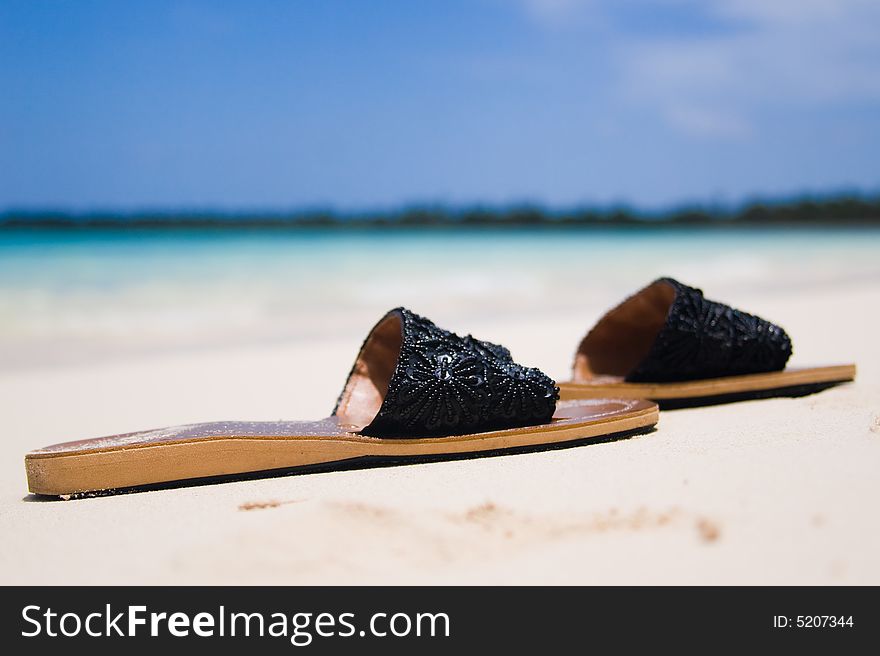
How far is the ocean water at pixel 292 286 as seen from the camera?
7.28m

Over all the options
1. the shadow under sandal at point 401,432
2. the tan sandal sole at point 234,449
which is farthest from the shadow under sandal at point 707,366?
the tan sandal sole at point 234,449

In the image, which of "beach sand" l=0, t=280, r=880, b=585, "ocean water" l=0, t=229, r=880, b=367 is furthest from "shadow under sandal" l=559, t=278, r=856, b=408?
"ocean water" l=0, t=229, r=880, b=367

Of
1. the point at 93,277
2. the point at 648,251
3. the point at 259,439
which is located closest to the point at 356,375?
the point at 259,439

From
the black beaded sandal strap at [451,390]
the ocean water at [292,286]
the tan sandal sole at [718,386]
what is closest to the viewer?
the black beaded sandal strap at [451,390]

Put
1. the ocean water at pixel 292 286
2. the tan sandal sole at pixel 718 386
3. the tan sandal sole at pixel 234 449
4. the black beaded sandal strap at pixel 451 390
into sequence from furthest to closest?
the ocean water at pixel 292 286, the tan sandal sole at pixel 718 386, the black beaded sandal strap at pixel 451 390, the tan sandal sole at pixel 234 449

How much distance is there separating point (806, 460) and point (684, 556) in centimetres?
72

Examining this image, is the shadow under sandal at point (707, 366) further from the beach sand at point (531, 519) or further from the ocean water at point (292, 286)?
the ocean water at point (292, 286)

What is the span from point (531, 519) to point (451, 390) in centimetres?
71

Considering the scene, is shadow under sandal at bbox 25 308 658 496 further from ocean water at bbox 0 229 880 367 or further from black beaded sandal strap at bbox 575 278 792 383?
ocean water at bbox 0 229 880 367

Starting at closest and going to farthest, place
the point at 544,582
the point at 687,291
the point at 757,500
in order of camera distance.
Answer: the point at 544,582 → the point at 757,500 → the point at 687,291

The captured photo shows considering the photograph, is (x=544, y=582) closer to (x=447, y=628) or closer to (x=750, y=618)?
(x=447, y=628)

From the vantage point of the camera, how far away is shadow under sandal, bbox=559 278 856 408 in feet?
11.0

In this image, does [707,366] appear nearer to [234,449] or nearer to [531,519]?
[531,519]

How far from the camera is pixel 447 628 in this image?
1496mm
